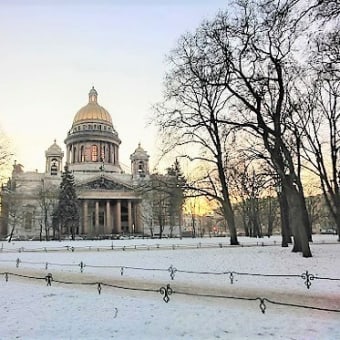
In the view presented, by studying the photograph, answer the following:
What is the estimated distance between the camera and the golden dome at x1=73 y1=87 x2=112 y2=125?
9179cm

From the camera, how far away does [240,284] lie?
1394 cm

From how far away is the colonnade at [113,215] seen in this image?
246 ft

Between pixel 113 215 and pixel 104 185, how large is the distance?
20.7ft

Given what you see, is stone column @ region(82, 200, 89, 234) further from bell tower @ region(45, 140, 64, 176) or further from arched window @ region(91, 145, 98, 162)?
arched window @ region(91, 145, 98, 162)

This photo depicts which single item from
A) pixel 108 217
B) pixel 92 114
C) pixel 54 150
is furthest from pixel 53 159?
pixel 108 217

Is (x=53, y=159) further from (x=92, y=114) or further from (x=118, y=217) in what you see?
(x=118, y=217)

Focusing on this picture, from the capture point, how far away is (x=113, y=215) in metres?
79.9

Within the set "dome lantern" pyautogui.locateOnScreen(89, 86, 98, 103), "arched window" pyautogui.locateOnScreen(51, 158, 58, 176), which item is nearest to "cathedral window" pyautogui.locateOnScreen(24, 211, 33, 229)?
"arched window" pyautogui.locateOnScreen(51, 158, 58, 176)

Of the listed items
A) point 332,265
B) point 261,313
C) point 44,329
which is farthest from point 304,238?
point 44,329

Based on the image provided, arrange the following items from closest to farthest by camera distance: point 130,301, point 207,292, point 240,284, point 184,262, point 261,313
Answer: point 261,313, point 130,301, point 207,292, point 240,284, point 184,262

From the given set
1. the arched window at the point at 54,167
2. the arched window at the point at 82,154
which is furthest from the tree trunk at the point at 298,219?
the arched window at the point at 82,154

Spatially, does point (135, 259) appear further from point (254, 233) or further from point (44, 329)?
point (254, 233)

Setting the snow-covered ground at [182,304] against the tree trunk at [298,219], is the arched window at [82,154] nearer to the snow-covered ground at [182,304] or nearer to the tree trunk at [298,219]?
the snow-covered ground at [182,304]

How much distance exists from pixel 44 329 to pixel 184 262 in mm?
11276
